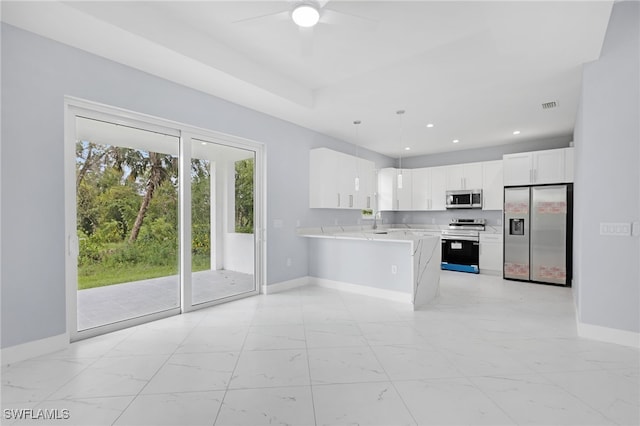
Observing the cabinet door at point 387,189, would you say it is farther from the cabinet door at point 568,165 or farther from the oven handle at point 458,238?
the cabinet door at point 568,165

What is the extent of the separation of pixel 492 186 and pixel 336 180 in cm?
325

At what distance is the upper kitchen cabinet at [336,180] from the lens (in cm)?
505

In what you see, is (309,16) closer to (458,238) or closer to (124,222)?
(124,222)

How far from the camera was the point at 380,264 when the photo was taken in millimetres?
4242

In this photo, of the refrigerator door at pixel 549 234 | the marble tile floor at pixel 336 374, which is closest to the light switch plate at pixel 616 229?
the marble tile floor at pixel 336 374

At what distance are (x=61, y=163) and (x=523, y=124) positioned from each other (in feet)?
19.4

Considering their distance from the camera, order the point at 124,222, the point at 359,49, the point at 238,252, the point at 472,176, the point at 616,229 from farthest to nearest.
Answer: the point at 472,176 → the point at 238,252 → the point at 124,222 → the point at 359,49 → the point at 616,229

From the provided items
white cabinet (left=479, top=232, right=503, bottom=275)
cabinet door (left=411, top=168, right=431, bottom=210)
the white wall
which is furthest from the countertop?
the white wall

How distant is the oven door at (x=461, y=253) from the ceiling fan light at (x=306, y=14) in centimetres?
523

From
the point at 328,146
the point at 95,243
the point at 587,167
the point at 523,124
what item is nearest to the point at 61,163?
the point at 95,243

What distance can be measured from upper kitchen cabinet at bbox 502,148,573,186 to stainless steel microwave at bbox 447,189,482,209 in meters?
0.77

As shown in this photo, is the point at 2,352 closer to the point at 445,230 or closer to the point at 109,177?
the point at 109,177

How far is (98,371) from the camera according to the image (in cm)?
222

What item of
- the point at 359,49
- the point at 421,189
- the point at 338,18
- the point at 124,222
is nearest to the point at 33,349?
the point at 124,222
